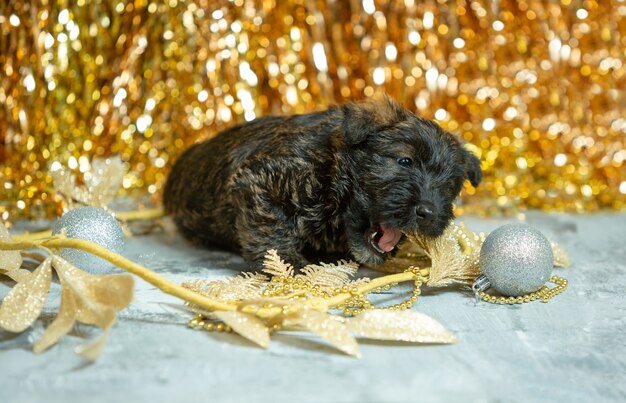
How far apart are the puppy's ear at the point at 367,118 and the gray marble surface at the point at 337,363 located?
2.07ft

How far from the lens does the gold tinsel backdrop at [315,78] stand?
385cm

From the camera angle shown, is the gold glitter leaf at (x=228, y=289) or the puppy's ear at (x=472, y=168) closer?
the gold glitter leaf at (x=228, y=289)

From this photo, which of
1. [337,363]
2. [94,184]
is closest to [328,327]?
[337,363]

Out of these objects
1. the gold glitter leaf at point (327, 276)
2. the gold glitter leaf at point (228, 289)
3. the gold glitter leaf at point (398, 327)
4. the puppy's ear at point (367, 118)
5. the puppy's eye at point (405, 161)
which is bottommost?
the gold glitter leaf at point (398, 327)

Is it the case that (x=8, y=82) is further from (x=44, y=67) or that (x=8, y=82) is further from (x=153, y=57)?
(x=153, y=57)

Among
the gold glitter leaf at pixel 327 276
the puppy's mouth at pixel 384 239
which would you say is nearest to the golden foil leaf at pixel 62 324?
the gold glitter leaf at pixel 327 276

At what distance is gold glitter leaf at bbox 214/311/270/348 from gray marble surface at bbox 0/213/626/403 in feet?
0.12

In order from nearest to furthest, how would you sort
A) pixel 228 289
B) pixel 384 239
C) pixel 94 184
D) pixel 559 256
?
pixel 228 289 → pixel 384 239 → pixel 559 256 → pixel 94 184

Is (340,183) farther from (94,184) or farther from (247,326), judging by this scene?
(94,184)

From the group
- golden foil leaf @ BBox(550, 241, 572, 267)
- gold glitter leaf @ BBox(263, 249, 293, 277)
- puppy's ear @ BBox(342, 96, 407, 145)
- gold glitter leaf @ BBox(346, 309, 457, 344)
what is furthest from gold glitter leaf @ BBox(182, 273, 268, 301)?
golden foil leaf @ BBox(550, 241, 572, 267)

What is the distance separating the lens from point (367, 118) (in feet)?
8.55

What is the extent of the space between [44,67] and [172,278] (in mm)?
1702

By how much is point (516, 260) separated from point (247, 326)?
1013mm

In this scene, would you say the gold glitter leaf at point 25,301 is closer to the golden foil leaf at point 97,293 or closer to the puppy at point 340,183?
the golden foil leaf at point 97,293
